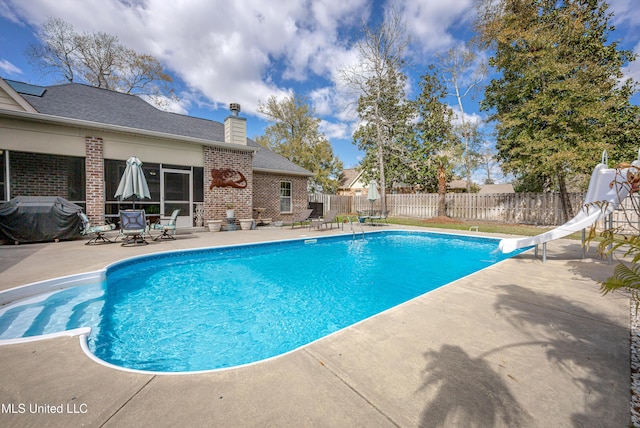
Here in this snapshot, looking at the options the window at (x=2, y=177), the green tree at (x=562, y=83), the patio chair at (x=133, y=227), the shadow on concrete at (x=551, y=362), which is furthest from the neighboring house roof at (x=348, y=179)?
the shadow on concrete at (x=551, y=362)

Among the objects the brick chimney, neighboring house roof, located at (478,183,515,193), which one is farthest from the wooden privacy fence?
neighboring house roof, located at (478,183,515,193)

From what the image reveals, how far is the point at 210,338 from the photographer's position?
328 centimetres

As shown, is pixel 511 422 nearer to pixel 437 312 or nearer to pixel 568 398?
pixel 568 398

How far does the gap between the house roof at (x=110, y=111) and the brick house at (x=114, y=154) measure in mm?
33

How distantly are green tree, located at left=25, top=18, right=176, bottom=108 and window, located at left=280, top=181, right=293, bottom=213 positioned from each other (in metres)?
14.7

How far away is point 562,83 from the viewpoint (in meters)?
11.9

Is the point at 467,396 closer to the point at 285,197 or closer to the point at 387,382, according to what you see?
the point at 387,382

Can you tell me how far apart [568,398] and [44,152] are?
39.2 ft

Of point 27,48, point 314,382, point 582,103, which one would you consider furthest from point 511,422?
point 27,48

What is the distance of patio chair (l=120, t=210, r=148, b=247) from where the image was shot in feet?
24.4

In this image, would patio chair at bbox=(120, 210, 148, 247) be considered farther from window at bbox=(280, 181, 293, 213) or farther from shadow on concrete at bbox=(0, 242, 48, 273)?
window at bbox=(280, 181, 293, 213)

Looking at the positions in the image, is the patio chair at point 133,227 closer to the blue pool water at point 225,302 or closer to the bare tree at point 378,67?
the blue pool water at point 225,302

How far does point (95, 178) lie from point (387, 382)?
34.3 feet

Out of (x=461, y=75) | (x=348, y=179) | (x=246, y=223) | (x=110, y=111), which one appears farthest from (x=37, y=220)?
(x=348, y=179)
